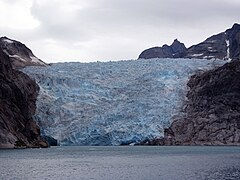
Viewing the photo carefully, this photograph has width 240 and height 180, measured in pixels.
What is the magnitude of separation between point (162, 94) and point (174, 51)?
8913 centimetres

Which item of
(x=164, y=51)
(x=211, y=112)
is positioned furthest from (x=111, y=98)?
(x=164, y=51)

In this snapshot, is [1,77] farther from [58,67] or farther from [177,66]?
[177,66]

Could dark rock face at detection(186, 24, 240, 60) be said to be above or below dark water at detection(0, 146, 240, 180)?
above

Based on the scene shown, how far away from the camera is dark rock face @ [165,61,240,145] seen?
7188 centimetres

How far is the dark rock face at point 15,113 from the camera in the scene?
60.2m

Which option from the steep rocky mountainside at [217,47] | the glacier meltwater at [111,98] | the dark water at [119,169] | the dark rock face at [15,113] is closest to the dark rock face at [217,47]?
the steep rocky mountainside at [217,47]

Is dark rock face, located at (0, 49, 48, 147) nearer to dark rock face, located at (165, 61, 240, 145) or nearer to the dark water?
the dark water

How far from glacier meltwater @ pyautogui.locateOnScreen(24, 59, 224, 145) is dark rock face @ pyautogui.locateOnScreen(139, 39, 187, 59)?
64020 millimetres

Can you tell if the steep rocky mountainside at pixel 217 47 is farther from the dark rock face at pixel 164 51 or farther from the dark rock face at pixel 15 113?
the dark rock face at pixel 15 113

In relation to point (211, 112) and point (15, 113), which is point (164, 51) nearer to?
point (211, 112)

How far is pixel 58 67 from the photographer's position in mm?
86250

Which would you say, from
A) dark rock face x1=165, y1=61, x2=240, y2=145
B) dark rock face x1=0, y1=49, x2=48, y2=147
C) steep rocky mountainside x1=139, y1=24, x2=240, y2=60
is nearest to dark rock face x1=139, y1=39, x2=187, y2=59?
steep rocky mountainside x1=139, y1=24, x2=240, y2=60

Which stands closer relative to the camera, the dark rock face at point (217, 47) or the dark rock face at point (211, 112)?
the dark rock face at point (211, 112)

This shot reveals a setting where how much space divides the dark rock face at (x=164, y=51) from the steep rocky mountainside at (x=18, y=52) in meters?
53.9
